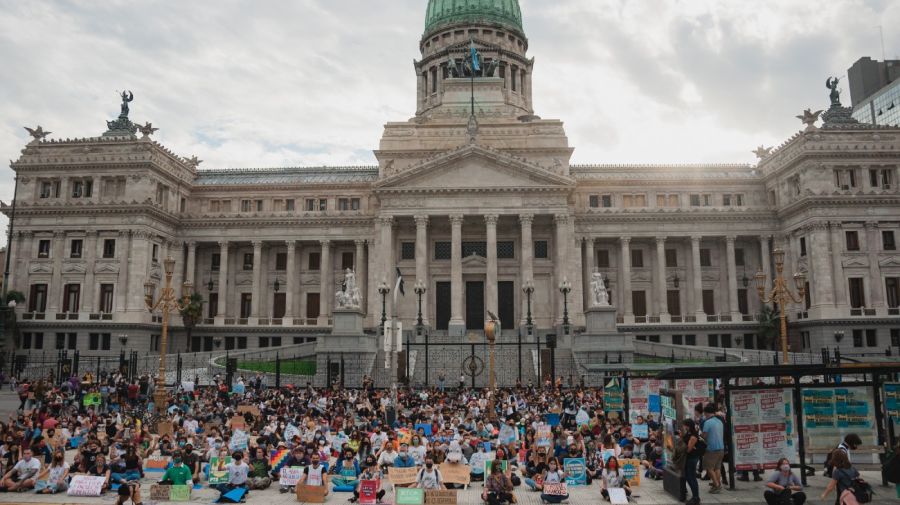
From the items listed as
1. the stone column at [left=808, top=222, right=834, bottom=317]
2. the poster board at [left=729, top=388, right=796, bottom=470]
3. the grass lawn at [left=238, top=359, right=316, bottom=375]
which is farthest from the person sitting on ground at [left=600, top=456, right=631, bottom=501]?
the stone column at [left=808, top=222, right=834, bottom=317]

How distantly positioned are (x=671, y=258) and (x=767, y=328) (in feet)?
35.1

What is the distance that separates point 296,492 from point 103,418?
14775 mm

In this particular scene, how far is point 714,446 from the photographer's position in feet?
52.0

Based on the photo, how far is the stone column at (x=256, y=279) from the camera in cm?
6000

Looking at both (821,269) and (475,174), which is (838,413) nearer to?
(821,269)

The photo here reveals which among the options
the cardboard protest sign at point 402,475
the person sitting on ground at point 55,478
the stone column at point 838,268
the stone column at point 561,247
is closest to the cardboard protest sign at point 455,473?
the cardboard protest sign at point 402,475

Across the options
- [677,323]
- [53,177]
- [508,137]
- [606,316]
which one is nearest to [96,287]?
[53,177]

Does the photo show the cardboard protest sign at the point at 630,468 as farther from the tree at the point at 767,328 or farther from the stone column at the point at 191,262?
the stone column at the point at 191,262

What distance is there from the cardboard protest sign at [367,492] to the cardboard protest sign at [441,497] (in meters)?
1.32

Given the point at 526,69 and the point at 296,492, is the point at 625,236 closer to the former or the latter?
A: the point at 526,69

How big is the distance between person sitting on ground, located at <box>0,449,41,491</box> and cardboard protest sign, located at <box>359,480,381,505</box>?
27.3 ft

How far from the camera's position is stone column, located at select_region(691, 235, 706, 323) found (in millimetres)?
57516

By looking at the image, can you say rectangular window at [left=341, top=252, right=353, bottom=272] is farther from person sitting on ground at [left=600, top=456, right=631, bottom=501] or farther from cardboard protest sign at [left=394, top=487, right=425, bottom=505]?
person sitting on ground at [left=600, top=456, right=631, bottom=501]

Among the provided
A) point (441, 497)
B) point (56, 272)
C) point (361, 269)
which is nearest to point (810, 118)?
point (361, 269)
